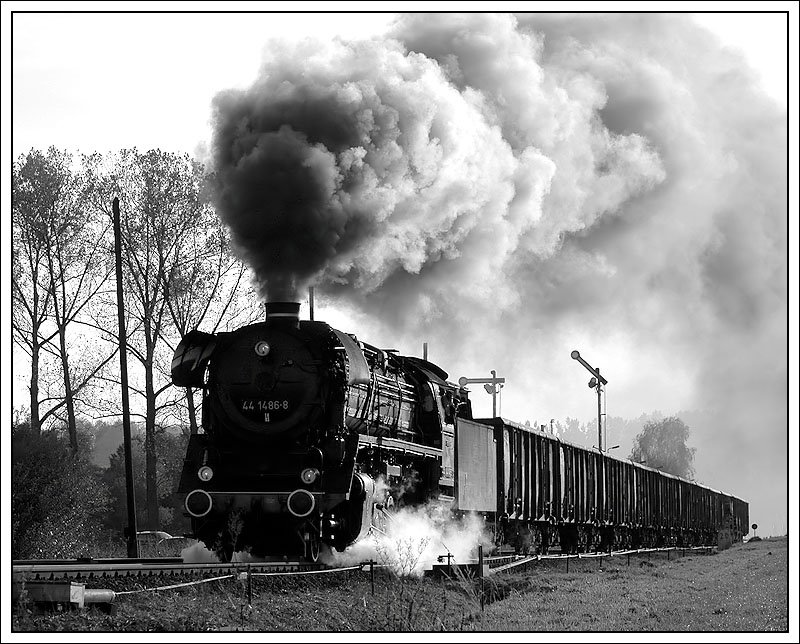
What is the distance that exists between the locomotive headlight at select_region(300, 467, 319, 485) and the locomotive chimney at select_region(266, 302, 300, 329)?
2119 millimetres

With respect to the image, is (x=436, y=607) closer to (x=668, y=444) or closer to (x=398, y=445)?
(x=398, y=445)

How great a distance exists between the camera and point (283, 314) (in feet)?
53.9

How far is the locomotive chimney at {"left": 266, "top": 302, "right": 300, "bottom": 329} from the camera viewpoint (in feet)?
53.3

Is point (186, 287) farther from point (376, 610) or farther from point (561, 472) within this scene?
point (376, 610)

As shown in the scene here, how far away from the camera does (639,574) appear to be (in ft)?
72.4

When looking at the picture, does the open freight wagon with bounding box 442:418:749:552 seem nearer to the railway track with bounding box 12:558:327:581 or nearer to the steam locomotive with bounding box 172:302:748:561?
the steam locomotive with bounding box 172:302:748:561

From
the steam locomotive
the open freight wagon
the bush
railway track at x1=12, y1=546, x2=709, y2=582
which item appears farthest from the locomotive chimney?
the bush

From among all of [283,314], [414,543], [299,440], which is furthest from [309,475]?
[414,543]

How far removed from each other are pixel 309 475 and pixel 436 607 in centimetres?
284

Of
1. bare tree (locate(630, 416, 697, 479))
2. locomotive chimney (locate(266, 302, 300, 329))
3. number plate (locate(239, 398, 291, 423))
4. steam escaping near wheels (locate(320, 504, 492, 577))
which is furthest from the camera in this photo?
bare tree (locate(630, 416, 697, 479))

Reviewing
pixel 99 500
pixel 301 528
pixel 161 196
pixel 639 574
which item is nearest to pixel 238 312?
pixel 161 196

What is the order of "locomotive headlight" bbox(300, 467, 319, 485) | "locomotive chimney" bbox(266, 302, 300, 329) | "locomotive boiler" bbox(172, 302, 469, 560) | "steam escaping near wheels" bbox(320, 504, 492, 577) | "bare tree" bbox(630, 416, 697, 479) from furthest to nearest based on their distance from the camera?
1. "bare tree" bbox(630, 416, 697, 479)
2. "locomotive chimney" bbox(266, 302, 300, 329)
3. "steam escaping near wheels" bbox(320, 504, 492, 577)
4. "locomotive boiler" bbox(172, 302, 469, 560)
5. "locomotive headlight" bbox(300, 467, 319, 485)

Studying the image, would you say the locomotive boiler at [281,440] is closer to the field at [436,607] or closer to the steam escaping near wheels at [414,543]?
the steam escaping near wheels at [414,543]

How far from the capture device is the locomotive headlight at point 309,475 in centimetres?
1527
